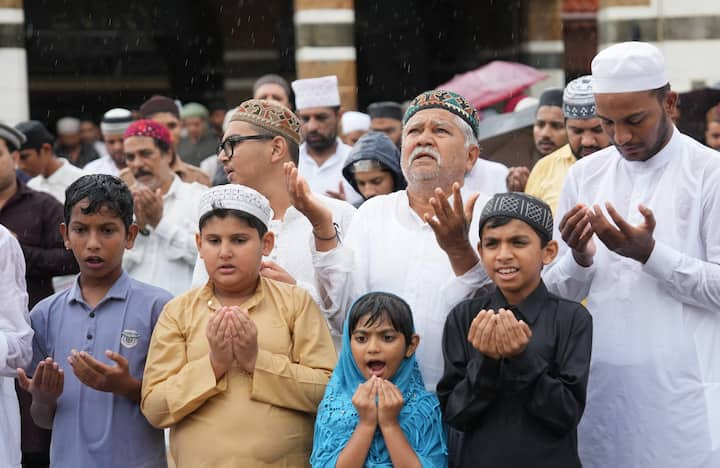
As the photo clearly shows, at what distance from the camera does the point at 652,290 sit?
4.64 m

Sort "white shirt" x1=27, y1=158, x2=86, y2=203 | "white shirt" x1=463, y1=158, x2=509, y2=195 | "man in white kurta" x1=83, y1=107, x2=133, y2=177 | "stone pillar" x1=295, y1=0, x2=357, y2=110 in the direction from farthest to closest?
"stone pillar" x1=295, y1=0, x2=357, y2=110, "man in white kurta" x1=83, y1=107, x2=133, y2=177, "white shirt" x1=27, y1=158, x2=86, y2=203, "white shirt" x1=463, y1=158, x2=509, y2=195

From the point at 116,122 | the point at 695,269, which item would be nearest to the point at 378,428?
the point at 695,269

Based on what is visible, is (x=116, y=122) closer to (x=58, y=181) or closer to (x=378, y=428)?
(x=58, y=181)

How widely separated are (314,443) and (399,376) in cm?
39

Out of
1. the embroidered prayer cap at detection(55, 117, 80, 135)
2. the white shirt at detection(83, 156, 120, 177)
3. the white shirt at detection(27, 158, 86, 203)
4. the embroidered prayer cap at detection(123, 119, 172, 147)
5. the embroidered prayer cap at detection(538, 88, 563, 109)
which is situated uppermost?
the embroidered prayer cap at detection(55, 117, 80, 135)

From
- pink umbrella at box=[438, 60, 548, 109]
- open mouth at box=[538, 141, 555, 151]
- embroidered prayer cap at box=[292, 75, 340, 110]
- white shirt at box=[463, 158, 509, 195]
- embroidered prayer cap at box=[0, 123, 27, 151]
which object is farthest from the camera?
pink umbrella at box=[438, 60, 548, 109]

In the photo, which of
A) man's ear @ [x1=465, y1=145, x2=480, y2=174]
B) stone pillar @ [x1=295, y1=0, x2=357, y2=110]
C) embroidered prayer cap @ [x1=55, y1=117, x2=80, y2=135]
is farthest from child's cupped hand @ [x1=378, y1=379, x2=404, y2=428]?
embroidered prayer cap @ [x1=55, y1=117, x2=80, y2=135]

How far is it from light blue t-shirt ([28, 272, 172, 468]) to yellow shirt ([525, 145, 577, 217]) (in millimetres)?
2617

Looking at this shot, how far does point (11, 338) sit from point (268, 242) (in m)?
1.06

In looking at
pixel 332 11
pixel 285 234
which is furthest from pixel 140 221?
pixel 332 11

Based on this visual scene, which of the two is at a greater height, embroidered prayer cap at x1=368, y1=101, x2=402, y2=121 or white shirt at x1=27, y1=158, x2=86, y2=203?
embroidered prayer cap at x1=368, y1=101, x2=402, y2=121

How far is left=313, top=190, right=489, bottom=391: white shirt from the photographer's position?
4.75 m

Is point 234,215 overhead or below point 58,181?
below

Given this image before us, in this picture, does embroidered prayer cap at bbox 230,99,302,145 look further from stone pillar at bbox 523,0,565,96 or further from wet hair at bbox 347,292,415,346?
stone pillar at bbox 523,0,565,96
